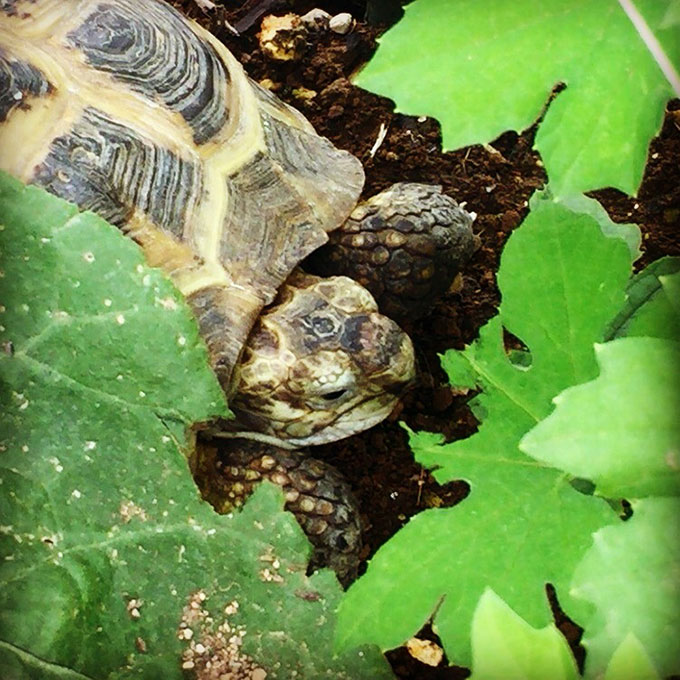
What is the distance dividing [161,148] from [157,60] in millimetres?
114

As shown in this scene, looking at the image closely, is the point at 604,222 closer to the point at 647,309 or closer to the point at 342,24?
the point at 647,309

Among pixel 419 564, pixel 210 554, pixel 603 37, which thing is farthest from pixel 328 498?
pixel 603 37

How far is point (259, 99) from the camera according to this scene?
125 centimetres

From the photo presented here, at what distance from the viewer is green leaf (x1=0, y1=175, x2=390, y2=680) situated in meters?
0.81

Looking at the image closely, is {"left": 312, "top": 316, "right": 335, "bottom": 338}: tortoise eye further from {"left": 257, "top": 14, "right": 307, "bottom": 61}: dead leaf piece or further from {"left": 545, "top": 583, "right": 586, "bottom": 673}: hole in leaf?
{"left": 257, "top": 14, "right": 307, "bottom": 61}: dead leaf piece

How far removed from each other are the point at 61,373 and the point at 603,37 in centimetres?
55

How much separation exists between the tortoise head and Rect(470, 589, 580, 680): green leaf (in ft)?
2.10

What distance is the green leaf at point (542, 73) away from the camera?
22.3 inches

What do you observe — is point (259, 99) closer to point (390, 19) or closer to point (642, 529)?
point (390, 19)

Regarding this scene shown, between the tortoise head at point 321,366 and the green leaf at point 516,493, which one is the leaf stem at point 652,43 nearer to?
the green leaf at point 516,493

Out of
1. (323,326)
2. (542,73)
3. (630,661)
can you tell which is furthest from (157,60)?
(630,661)

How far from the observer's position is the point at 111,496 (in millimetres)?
849

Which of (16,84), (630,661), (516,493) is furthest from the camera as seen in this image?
(16,84)

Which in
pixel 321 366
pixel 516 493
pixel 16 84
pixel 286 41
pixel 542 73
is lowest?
→ pixel 321 366
